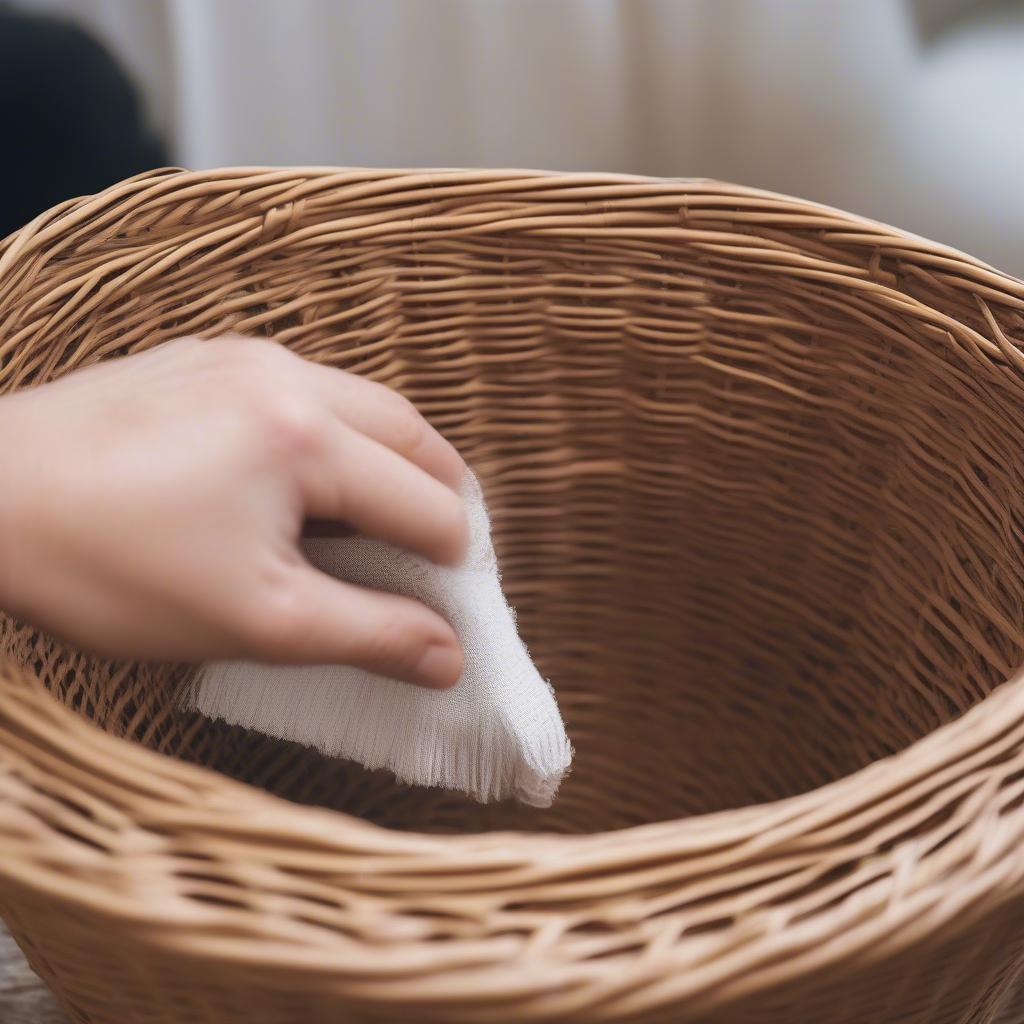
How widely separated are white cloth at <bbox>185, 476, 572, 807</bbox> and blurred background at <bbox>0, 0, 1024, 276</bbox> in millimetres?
456

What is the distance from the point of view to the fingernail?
379 millimetres

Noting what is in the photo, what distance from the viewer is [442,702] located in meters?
0.45

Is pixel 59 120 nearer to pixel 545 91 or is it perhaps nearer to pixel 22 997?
pixel 545 91

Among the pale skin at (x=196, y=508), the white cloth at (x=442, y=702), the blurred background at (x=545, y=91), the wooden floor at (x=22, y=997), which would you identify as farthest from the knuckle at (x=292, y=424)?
the blurred background at (x=545, y=91)

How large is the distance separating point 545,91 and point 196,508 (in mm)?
619

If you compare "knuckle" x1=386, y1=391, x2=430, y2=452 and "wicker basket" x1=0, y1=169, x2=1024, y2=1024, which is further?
"knuckle" x1=386, y1=391, x2=430, y2=452

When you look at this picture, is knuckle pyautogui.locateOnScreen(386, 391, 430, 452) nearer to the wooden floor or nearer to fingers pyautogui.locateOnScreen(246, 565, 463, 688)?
fingers pyautogui.locateOnScreen(246, 565, 463, 688)

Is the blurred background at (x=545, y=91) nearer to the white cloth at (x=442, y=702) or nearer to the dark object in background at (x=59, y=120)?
the dark object in background at (x=59, y=120)

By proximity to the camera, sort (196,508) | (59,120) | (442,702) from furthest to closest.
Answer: (59,120)
(442,702)
(196,508)

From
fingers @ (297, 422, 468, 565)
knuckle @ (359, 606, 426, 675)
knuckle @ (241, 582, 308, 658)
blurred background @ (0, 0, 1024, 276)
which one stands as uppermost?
blurred background @ (0, 0, 1024, 276)

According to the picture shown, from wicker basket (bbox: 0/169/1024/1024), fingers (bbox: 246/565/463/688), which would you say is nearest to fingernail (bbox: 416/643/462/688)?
fingers (bbox: 246/565/463/688)

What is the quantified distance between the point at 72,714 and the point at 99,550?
4 centimetres

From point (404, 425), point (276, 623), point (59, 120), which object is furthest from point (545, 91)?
point (276, 623)

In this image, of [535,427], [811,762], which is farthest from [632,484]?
[811,762]
